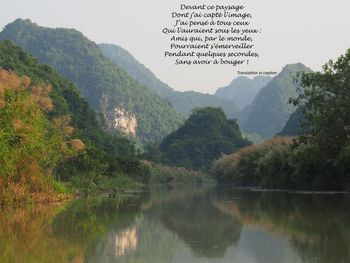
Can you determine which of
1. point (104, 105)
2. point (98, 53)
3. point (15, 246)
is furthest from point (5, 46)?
point (98, 53)

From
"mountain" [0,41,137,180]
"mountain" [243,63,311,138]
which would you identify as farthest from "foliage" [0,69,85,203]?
"mountain" [243,63,311,138]

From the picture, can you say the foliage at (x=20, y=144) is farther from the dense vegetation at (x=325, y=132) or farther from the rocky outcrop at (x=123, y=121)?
the rocky outcrop at (x=123, y=121)

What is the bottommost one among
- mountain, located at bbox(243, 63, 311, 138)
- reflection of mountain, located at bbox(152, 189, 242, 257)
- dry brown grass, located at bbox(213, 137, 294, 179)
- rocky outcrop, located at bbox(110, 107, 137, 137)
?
reflection of mountain, located at bbox(152, 189, 242, 257)

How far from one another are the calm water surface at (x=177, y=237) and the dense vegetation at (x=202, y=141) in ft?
268

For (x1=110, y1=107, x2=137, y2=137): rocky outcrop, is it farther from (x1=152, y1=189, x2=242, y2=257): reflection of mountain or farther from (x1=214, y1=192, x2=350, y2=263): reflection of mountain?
(x1=152, y1=189, x2=242, y2=257): reflection of mountain

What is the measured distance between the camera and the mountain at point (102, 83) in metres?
137

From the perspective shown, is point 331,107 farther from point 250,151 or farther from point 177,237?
point 250,151

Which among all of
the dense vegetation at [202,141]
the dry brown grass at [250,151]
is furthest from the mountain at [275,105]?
the dry brown grass at [250,151]

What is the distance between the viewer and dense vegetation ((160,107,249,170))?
10250cm

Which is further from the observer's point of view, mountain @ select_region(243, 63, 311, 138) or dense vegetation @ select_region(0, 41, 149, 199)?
mountain @ select_region(243, 63, 311, 138)

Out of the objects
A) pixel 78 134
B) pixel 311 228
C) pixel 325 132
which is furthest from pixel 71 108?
pixel 311 228

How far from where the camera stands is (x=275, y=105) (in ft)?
598

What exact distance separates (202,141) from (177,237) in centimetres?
9339

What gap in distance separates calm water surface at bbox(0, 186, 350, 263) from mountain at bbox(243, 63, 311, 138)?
6245 inches
